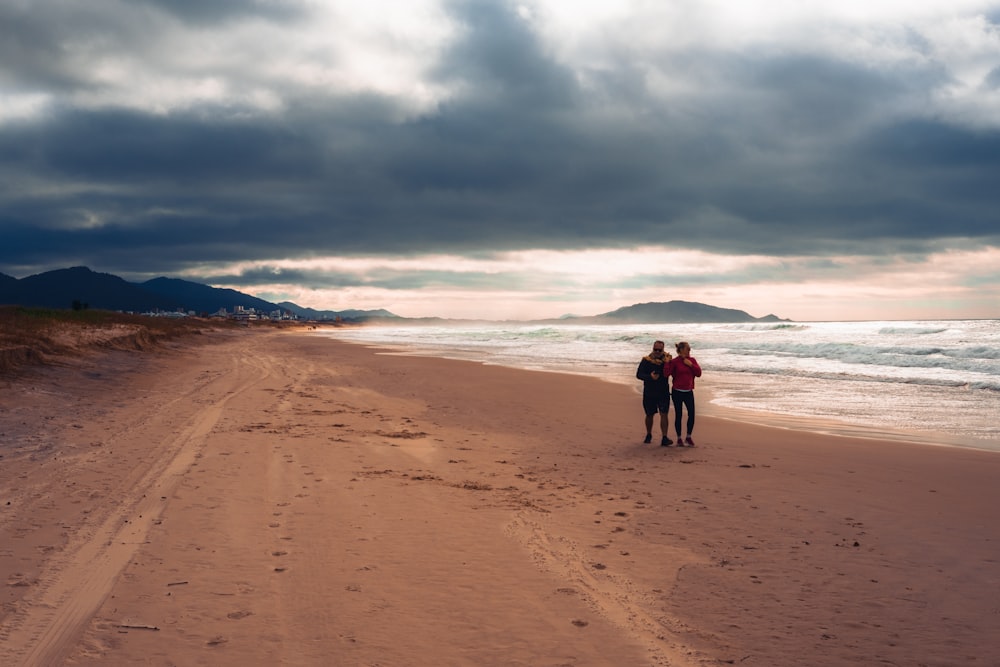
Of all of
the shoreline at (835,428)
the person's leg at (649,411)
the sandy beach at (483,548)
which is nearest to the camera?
the sandy beach at (483,548)

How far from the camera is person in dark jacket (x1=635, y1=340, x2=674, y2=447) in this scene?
12469 millimetres

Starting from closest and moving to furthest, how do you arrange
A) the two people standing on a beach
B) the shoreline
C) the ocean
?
the two people standing on a beach → the shoreline → the ocean

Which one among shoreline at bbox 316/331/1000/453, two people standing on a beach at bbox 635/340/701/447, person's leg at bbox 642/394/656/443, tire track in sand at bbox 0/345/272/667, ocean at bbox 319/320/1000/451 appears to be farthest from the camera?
ocean at bbox 319/320/1000/451

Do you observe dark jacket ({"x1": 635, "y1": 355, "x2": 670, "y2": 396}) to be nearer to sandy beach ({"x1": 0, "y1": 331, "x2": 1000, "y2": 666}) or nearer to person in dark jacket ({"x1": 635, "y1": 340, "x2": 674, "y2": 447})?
person in dark jacket ({"x1": 635, "y1": 340, "x2": 674, "y2": 447})

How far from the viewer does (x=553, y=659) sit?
4426 millimetres

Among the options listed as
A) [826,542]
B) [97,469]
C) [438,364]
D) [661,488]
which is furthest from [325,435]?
[438,364]

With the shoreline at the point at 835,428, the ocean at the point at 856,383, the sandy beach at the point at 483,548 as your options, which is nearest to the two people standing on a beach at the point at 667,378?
the sandy beach at the point at 483,548

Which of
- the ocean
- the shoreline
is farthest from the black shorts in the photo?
the ocean

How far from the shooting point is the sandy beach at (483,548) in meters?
4.65

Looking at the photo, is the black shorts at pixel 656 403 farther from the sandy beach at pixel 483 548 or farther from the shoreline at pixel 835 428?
the shoreline at pixel 835 428

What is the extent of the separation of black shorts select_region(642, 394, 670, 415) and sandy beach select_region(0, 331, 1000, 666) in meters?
0.76

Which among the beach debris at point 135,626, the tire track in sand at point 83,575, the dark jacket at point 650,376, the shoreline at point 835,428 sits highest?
the dark jacket at point 650,376

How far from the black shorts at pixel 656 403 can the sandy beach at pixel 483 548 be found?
76 centimetres

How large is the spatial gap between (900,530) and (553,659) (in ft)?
16.3
